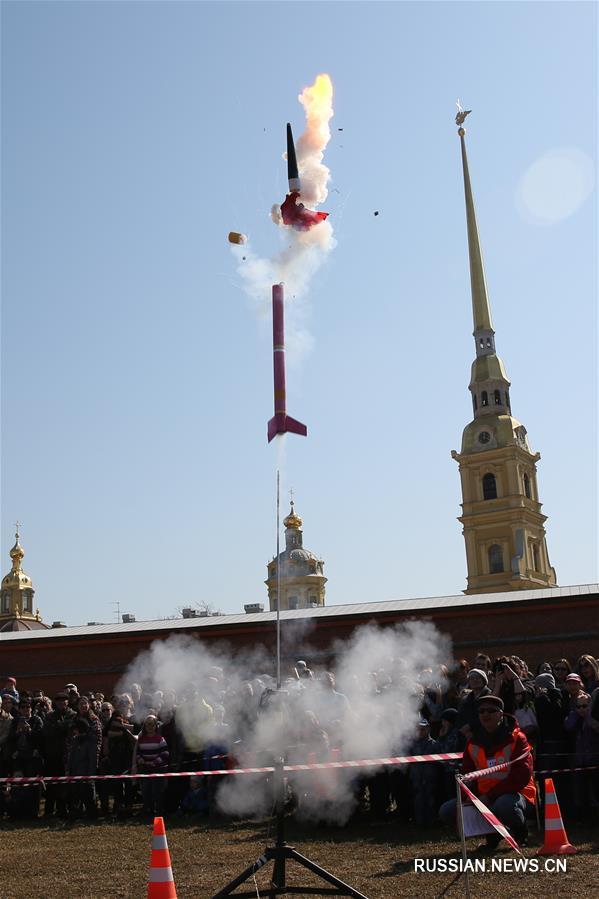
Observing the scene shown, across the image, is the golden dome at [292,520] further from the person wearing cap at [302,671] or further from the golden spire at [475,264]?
the person wearing cap at [302,671]

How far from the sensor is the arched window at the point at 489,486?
68562 mm

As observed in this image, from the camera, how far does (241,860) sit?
33.3ft

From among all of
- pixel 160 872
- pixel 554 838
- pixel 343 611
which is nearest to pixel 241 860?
pixel 160 872

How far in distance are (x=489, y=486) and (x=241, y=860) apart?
61105mm

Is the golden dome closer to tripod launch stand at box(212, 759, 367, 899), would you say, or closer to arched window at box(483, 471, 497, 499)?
arched window at box(483, 471, 497, 499)

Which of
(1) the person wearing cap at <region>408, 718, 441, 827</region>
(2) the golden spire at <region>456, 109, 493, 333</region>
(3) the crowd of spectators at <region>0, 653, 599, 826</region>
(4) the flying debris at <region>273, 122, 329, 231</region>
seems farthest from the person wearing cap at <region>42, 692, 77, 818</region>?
(2) the golden spire at <region>456, 109, 493, 333</region>

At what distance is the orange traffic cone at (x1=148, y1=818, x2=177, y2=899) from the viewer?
770cm

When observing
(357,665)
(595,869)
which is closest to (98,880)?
(595,869)

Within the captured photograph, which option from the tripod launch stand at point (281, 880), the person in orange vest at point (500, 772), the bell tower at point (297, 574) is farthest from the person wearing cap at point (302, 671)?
the bell tower at point (297, 574)

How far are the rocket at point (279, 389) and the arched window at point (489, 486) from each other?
2228 inches

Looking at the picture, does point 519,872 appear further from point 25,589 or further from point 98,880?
point 25,589

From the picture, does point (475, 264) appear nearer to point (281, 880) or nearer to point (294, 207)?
point (294, 207)

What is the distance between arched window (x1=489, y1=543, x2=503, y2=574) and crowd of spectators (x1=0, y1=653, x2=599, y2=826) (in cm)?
5172

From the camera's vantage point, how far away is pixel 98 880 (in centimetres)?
953
